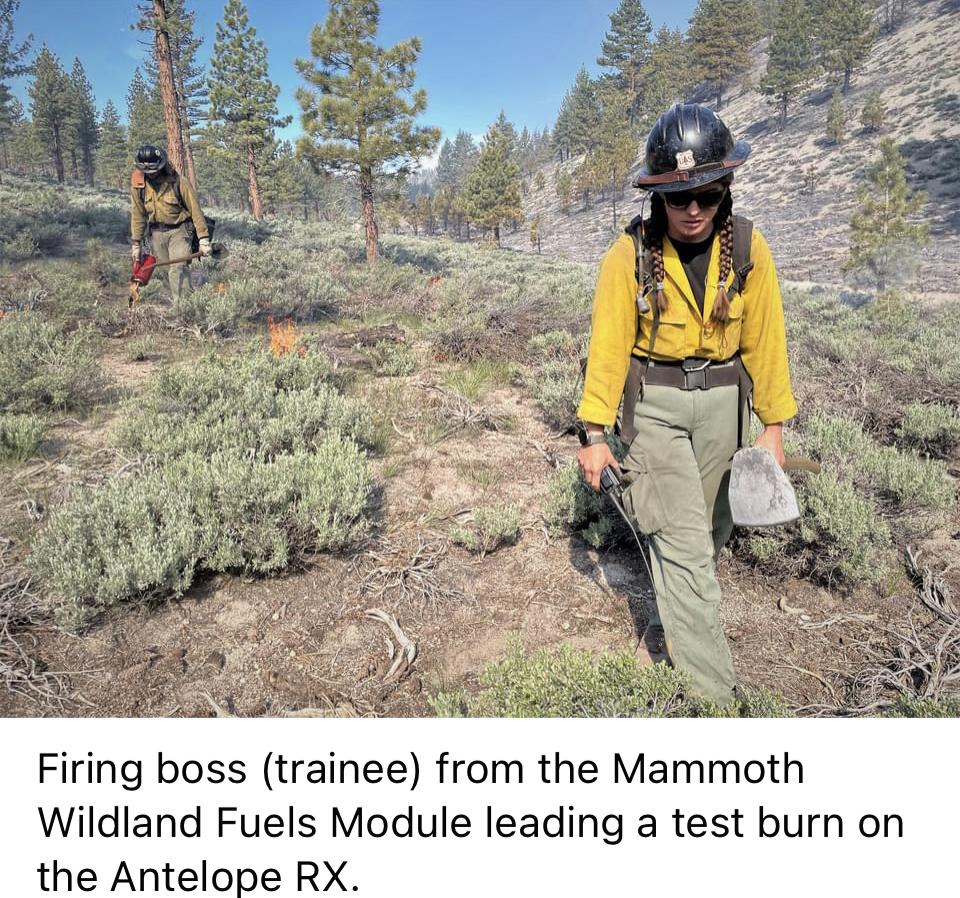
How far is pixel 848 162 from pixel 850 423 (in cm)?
5369

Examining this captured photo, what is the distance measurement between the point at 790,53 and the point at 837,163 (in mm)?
20952

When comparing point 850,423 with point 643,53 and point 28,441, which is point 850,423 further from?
point 643,53

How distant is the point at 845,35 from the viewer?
56375 millimetres

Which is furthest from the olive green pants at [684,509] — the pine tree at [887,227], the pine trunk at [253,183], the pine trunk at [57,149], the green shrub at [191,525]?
the pine trunk at [57,149]

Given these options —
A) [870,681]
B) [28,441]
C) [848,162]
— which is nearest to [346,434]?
[28,441]

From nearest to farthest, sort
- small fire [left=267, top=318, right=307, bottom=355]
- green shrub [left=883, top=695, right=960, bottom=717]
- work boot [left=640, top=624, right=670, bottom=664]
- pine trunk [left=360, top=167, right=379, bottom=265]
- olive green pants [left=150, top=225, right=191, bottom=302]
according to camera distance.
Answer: green shrub [left=883, top=695, right=960, bottom=717] → work boot [left=640, top=624, right=670, bottom=664] → small fire [left=267, top=318, right=307, bottom=355] → olive green pants [left=150, top=225, right=191, bottom=302] → pine trunk [left=360, top=167, right=379, bottom=265]

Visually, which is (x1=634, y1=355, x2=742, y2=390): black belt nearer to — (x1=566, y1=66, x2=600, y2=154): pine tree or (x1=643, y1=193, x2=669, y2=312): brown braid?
(x1=643, y1=193, x2=669, y2=312): brown braid

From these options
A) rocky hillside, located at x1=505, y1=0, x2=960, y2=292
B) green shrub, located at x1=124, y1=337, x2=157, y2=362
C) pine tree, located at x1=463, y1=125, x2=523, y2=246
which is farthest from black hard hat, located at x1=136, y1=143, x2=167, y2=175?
pine tree, located at x1=463, y1=125, x2=523, y2=246

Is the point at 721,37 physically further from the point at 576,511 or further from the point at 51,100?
the point at 576,511

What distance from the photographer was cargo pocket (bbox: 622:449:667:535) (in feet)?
7.66

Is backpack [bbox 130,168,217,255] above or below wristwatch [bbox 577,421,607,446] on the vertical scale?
above

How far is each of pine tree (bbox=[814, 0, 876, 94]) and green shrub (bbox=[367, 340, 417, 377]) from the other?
240 feet

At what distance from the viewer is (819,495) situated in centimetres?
343
